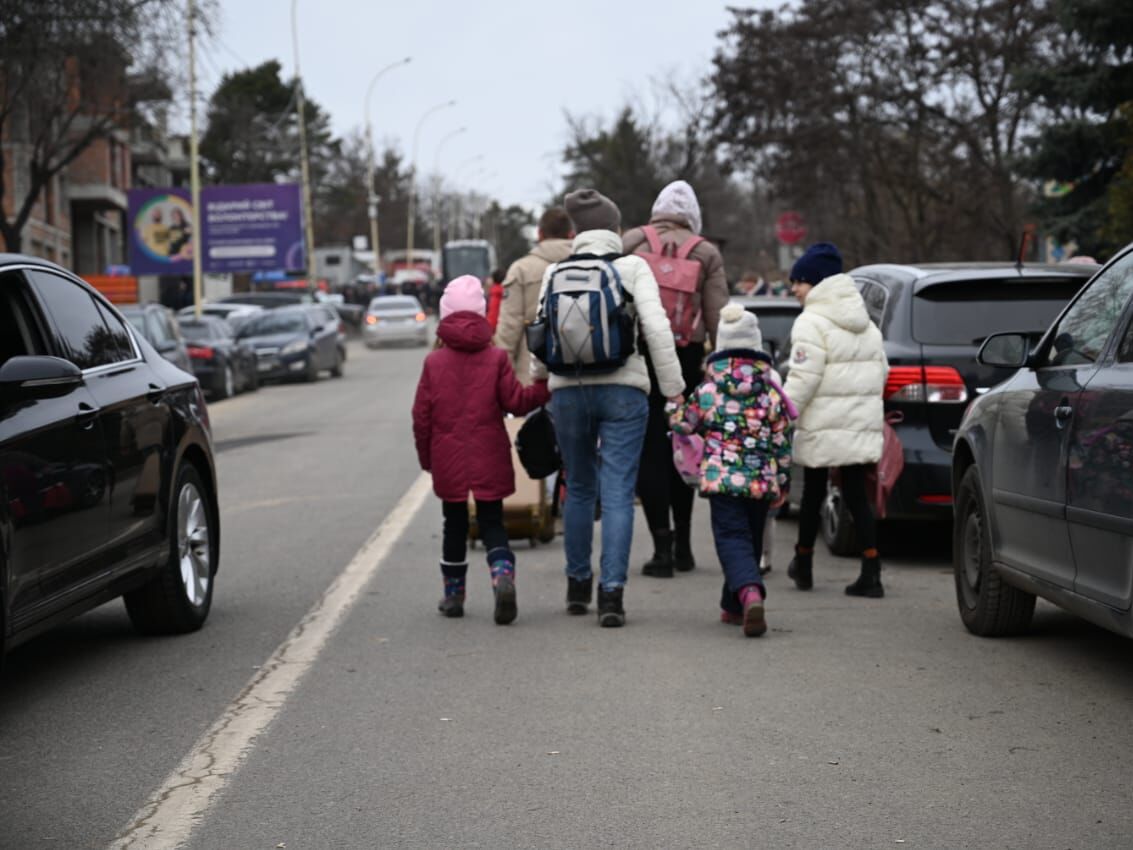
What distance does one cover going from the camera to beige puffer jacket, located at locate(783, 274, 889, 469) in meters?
9.04

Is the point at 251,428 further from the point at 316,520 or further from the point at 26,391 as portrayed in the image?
the point at 26,391

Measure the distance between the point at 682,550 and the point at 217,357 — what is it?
21972mm

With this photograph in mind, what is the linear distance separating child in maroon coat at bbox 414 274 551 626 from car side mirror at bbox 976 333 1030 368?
211 cm

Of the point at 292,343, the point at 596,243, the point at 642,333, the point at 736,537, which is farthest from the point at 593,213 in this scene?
the point at 292,343

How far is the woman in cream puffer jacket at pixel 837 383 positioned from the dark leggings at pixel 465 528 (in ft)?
5.40

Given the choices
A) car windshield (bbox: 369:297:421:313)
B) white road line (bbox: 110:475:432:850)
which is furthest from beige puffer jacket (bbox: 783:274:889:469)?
car windshield (bbox: 369:297:421:313)

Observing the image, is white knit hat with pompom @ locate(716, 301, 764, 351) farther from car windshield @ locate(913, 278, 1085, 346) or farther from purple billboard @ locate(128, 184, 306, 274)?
purple billboard @ locate(128, 184, 306, 274)

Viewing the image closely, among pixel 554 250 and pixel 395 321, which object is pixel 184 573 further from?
pixel 395 321

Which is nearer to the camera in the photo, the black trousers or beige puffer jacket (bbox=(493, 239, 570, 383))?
the black trousers

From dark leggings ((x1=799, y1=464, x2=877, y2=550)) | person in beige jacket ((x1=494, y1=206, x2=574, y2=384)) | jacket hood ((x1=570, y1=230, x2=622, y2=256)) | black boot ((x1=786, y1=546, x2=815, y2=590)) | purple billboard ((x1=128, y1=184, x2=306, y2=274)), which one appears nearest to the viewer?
jacket hood ((x1=570, y1=230, x2=622, y2=256))

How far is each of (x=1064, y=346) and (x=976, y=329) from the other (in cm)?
311

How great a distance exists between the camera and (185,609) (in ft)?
26.5

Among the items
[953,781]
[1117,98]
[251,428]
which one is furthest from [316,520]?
[1117,98]

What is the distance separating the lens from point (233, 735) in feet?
19.8
